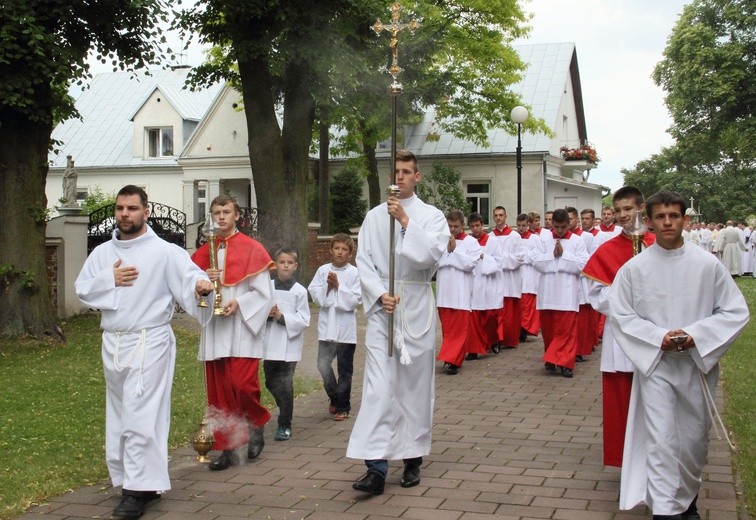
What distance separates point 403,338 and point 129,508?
2.10 metres

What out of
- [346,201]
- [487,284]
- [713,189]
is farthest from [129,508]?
[713,189]

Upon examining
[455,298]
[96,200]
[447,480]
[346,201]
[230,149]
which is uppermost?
[230,149]

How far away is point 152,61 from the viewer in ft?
54.2

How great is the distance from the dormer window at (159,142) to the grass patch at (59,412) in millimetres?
34508

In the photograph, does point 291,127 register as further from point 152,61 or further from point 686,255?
point 686,255

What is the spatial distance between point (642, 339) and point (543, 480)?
1572mm

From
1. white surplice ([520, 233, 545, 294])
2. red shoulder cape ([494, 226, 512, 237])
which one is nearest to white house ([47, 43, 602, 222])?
white surplice ([520, 233, 545, 294])

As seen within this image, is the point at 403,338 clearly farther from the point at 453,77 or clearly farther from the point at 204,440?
the point at 453,77

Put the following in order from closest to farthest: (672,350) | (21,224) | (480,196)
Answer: (672,350) < (21,224) < (480,196)

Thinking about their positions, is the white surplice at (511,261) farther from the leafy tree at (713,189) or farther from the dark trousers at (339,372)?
the leafy tree at (713,189)

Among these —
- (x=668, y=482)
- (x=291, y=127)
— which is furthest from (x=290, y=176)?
(x=668, y=482)

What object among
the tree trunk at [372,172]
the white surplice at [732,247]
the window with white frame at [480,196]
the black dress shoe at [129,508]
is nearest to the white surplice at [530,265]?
the black dress shoe at [129,508]

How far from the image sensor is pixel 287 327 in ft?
28.7

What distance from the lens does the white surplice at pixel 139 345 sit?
650 cm
